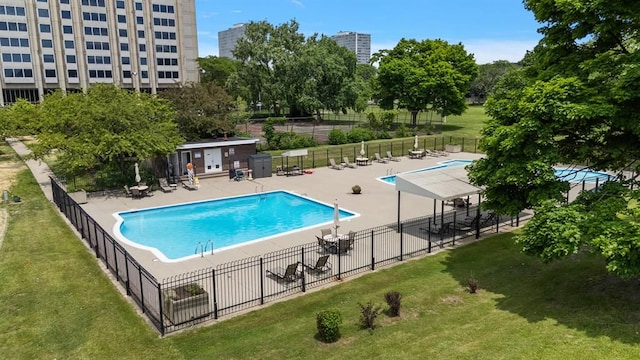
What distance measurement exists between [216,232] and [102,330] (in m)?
10.0

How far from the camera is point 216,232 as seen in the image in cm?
2092

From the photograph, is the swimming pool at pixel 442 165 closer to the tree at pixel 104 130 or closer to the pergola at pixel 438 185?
the pergola at pixel 438 185

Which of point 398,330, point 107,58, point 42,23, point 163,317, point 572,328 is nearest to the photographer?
point 572,328

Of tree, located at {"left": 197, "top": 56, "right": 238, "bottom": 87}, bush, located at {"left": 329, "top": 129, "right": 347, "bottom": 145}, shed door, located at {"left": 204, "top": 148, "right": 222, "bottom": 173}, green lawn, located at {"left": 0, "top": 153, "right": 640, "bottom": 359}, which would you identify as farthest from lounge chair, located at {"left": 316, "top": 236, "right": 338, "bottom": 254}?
tree, located at {"left": 197, "top": 56, "right": 238, "bottom": 87}

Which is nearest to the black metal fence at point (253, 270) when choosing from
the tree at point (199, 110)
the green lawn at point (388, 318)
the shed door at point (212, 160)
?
the green lawn at point (388, 318)

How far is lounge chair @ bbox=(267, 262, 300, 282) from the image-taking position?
13.5 meters

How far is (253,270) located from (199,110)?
1941 cm

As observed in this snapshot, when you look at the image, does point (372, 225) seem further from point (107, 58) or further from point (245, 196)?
point (107, 58)

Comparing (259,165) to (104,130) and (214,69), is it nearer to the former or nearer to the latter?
(104,130)

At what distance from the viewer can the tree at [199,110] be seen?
31016 mm

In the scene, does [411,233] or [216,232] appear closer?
[411,233]

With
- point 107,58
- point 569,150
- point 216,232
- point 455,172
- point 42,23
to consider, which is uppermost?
point 42,23

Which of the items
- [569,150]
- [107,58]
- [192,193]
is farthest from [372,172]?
[107,58]

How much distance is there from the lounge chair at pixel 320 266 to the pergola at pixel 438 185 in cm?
533
